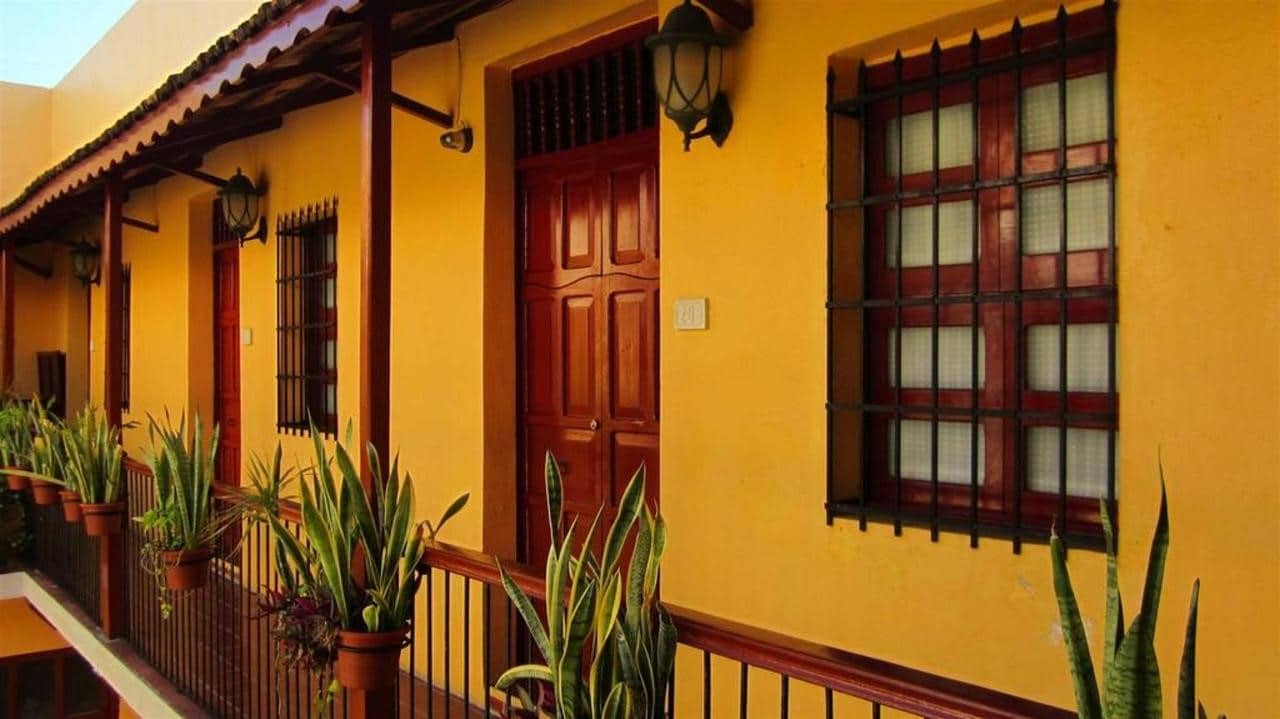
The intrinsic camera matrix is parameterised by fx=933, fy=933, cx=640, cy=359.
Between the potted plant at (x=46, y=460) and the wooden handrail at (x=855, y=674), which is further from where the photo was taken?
the potted plant at (x=46, y=460)

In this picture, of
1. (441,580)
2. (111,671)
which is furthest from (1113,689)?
(111,671)

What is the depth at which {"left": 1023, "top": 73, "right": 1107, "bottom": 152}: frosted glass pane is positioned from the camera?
2424 millimetres

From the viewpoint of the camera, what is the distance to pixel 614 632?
192 centimetres

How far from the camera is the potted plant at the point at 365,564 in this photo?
9.16 feet

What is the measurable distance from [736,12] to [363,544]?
81.6 inches

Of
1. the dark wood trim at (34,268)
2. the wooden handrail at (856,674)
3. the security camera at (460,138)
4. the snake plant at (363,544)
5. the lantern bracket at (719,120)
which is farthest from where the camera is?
the dark wood trim at (34,268)

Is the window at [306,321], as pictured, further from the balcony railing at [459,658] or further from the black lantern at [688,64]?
the black lantern at [688,64]

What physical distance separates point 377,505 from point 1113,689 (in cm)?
223

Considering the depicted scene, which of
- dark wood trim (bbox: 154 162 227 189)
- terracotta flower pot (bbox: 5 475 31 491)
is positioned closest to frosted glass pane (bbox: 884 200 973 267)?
dark wood trim (bbox: 154 162 227 189)

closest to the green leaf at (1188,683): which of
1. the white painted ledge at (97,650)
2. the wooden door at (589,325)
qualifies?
the wooden door at (589,325)

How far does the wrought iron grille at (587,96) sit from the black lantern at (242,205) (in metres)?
2.65

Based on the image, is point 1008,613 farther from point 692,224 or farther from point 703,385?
point 692,224

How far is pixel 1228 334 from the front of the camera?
2.16 meters

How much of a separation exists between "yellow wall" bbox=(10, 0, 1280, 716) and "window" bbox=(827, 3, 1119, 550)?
0.08m
